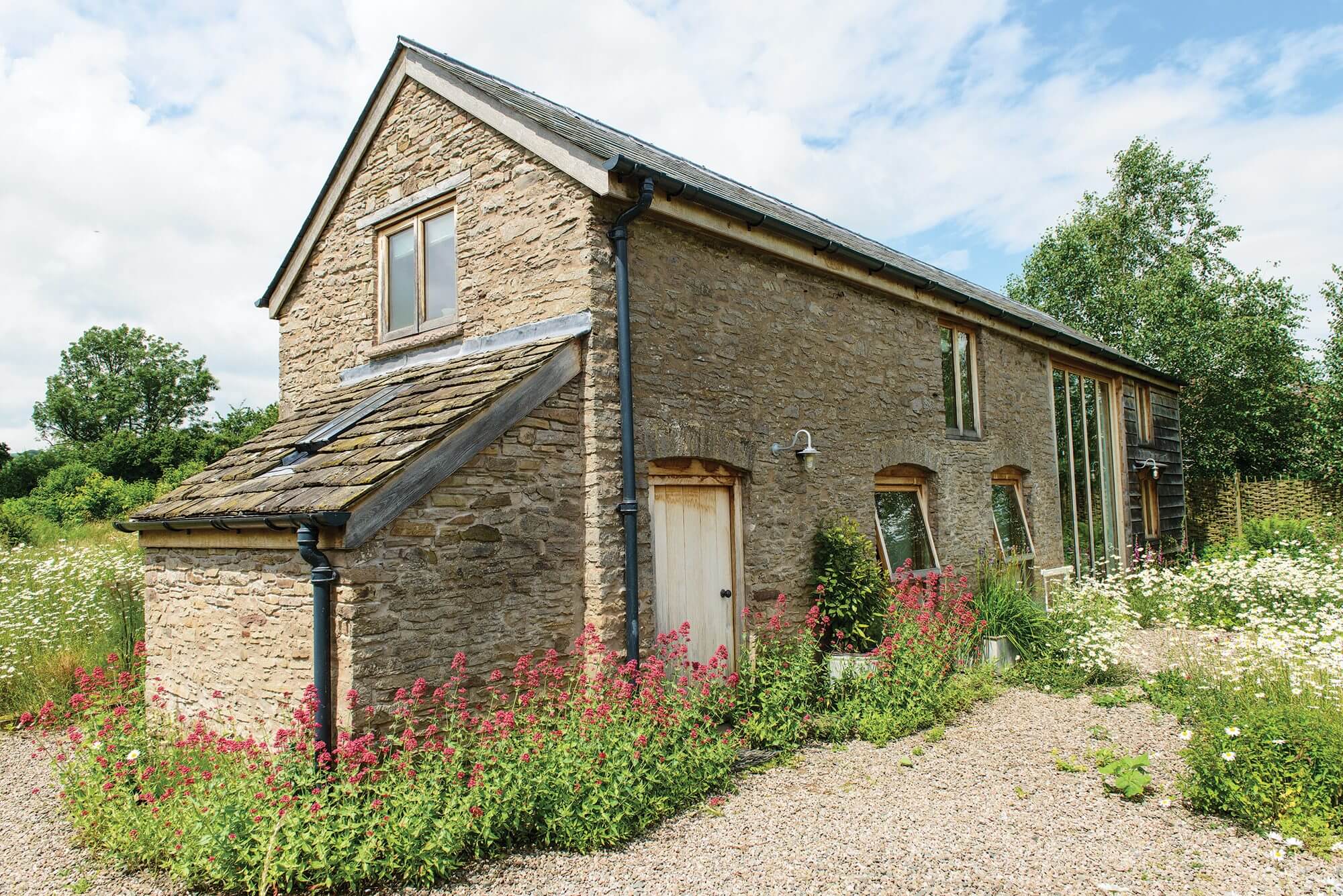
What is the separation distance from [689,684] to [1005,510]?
7.25 m

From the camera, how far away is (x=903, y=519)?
9641mm

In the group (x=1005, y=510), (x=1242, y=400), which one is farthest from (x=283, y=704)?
(x=1242, y=400)

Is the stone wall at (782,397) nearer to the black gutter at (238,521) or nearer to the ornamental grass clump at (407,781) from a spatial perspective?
the ornamental grass clump at (407,781)

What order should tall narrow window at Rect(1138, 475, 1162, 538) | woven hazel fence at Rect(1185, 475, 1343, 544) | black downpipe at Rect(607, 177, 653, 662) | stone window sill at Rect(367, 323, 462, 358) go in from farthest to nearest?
woven hazel fence at Rect(1185, 475, 1343, 544)
tall narrow window at Rect(1138, 475, 1162, 538)
stone window sill at Rect(367, 323, 462, 358)
black downpipe at Rect(607, 177, 653, 662)

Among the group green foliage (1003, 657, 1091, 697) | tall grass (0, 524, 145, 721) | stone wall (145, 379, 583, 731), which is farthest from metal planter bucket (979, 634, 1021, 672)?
tall grass (0, 524, 145, 721)

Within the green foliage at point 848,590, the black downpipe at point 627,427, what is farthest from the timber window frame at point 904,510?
the black downpipe at point 627,427

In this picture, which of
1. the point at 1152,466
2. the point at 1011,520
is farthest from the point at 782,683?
the point at 1152,466

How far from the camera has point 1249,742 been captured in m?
4.83

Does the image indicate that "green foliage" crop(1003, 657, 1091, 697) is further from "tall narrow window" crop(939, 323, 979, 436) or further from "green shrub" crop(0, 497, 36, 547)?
"green shrub" crop(0, 497, 36, 547)

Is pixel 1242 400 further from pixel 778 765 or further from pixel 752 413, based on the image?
pixel 778 765

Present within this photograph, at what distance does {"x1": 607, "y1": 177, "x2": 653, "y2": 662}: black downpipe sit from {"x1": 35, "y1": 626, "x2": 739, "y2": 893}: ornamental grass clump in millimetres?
411

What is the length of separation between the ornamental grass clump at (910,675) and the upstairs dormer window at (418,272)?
5073 mm

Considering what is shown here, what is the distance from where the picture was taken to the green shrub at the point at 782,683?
645 cm

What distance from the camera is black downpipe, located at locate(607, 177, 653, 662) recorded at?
20.7 feet
